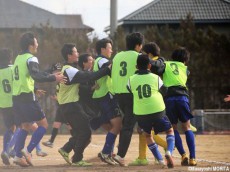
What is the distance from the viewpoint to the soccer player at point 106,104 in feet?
41.7

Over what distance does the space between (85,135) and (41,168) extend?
0.89 meters

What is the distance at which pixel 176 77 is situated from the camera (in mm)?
12477

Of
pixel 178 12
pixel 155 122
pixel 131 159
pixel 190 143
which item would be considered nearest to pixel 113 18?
pixel 131 159

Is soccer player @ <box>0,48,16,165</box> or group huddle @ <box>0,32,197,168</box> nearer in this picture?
group huddle @ <box>0,32,197,168</box>

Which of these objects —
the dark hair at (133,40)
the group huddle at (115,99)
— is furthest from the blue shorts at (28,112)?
the dark hair at (133,40)

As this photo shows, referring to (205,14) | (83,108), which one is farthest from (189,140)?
(205,14)

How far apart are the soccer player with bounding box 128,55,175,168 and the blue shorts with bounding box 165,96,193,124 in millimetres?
550

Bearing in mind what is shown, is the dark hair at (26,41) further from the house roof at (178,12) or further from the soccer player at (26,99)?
the house roof at (178,12)

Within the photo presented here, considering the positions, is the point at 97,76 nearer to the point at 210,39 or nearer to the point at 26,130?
the point at 26,130

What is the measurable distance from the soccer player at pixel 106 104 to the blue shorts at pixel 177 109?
2.84ft

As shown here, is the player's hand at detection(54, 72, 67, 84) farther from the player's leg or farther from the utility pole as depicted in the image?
the utility pole

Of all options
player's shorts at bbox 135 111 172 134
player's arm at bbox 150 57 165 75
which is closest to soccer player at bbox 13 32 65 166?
player's arm at bbox 150 57 165 75

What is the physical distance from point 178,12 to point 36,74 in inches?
1400

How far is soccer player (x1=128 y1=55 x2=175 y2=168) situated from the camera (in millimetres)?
11773
